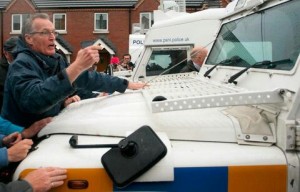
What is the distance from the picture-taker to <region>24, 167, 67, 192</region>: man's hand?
1861mm

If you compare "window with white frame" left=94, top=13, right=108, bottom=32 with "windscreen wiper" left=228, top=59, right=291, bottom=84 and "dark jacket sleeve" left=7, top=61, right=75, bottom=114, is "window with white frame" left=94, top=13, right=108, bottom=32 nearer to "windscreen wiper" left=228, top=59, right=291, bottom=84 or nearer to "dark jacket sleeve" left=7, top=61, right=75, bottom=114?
"windscreen wiper" left=228, top=59, right=291, bottom=84

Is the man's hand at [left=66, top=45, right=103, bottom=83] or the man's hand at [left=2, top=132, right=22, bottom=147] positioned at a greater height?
the man's hand at [left=66, top=45, right=103, bottom=83]

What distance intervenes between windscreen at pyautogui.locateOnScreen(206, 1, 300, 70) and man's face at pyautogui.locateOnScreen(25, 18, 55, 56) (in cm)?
132

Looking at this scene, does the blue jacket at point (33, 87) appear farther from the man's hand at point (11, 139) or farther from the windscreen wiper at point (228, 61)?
the windscreen wiper at point (228, 61)

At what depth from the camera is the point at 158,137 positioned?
6.49ft

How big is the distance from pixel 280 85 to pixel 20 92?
1417 mm

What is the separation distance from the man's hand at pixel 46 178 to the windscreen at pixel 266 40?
1.28 m

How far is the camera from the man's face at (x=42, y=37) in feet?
9.48

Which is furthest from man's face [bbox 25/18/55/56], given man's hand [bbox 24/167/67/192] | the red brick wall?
the red brick wall

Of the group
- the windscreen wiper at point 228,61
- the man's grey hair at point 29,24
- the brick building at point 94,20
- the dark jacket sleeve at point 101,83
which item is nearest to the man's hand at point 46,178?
the man's grey hair at point 29,24

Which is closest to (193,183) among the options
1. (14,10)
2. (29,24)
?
(29,24)

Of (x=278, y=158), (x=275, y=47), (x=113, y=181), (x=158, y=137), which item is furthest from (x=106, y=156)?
(x=275, y=47)

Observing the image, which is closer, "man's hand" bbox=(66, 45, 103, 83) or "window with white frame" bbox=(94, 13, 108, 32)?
"man's hand" bbox=(66, 45, 103, 83)

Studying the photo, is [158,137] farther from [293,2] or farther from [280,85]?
[293,2]
